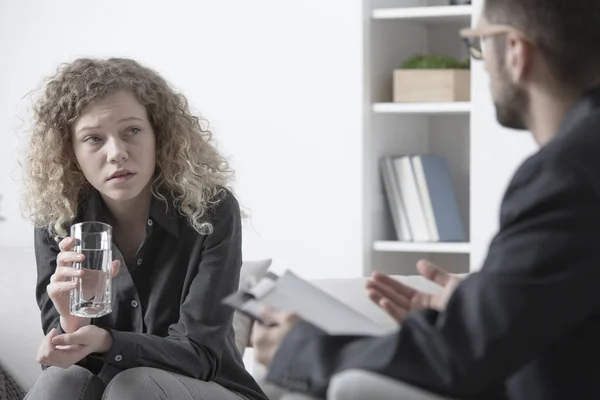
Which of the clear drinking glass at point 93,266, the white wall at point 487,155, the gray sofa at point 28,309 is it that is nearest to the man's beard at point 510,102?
the clear drinking glass at point 93,266

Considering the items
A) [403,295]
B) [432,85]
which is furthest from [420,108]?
[403,295]

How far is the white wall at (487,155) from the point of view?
3.27m

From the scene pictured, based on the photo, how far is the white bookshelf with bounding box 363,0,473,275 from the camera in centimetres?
342

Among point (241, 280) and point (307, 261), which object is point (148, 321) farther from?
point (307, 261)

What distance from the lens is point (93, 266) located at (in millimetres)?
2021

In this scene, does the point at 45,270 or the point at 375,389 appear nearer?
the point at 375,389

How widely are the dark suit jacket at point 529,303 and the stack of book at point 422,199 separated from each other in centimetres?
220

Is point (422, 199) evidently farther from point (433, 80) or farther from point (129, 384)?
point (129, 384)

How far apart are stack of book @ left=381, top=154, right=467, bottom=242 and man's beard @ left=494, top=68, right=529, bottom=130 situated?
2.08 m

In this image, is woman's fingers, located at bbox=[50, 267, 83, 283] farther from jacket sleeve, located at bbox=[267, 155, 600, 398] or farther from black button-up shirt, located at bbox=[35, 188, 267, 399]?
jacket sleeve, located at bbox=[267, 155, 600, 398]

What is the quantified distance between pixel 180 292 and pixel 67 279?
34 cm

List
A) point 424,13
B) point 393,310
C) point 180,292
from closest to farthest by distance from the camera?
point 393,310 < point 180,292 < point 424,13

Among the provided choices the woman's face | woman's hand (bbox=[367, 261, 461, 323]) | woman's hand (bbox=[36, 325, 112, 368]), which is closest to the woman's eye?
the woman's face

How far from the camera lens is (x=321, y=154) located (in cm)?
348
